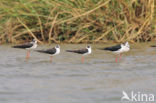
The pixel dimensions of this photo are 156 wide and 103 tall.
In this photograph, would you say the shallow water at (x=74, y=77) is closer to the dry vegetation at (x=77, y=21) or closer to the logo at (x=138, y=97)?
the logo at (x=138, y=97)

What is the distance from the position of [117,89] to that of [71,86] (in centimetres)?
78

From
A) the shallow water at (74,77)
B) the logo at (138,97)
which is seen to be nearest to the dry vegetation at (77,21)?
the shallow water at (74,77)

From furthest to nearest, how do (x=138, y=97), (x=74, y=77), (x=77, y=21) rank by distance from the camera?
(x=77, y=21)
(x=74, y=77)
(x=138, y=97)

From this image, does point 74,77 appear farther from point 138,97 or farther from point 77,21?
point 77,21

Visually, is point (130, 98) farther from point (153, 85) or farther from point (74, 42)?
point (74, 42)

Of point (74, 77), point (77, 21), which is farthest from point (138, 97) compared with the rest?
point (77, 21)

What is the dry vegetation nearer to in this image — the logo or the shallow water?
the shallow water

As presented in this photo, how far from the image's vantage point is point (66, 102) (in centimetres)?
561

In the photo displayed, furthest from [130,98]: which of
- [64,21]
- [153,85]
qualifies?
[64,21]

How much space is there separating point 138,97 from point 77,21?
6.94 meters

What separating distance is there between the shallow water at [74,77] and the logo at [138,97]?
0.29 feet

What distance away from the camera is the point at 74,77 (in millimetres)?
7469

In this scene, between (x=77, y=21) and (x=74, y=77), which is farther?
(x=77, y=21)

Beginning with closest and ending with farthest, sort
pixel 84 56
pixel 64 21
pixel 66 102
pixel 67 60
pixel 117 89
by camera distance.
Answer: pixel 66 102 < pixel 117 89 < pixel 67 60 < pixel 84 56 < pixel 64 21
